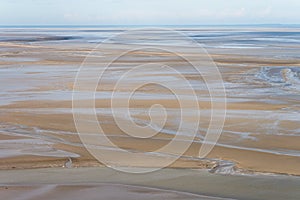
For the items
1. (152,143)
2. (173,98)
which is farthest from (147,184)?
(173,98)

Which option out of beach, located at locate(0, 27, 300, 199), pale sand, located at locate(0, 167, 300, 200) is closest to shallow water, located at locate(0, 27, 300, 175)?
beach, located at locate(0, 27, 300, 199)

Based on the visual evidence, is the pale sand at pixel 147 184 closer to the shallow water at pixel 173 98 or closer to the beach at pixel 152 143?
the beach at pixel 152 143

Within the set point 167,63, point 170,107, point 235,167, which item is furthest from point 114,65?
point 235,167

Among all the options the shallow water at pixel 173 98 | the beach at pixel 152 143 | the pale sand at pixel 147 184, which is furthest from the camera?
the shallow water at pixel 173 98

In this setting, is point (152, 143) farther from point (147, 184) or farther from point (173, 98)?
point (173, 98)

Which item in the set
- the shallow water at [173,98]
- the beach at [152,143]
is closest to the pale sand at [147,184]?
the beach at [152,143]

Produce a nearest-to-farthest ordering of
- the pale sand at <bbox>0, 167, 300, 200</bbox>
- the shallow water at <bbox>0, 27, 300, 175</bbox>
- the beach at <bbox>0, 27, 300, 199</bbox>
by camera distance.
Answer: the pale sand at <bbox>0, 167, 300, 200</bbox> < the beach at <bbox>0, 27, 300, 199</bbox> < the shallow water at <bbox>0, 27, 300, 175</bbox>

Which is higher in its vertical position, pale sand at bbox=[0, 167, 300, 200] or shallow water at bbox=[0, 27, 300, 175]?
shallow water at bbox=[0, 27, 300, 175]

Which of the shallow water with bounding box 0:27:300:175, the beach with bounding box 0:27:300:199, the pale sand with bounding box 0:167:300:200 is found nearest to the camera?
the pale sand with bounding box 0:167:300:200

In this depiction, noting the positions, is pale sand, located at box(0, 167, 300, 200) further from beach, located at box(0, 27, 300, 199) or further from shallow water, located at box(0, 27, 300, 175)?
shallow water, located at box(0, 27, 300, 175)

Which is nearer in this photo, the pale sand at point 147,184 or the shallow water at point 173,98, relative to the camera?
the pale sand at point 147,184

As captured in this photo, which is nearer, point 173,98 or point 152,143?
point 152,143

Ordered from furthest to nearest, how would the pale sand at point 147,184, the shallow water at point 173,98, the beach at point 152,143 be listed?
the shallow water at point 173,98
the beach at point 152,143
the pale sand at point 147,184

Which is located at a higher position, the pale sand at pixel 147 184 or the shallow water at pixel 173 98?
the shallow water at pixel 173 98
